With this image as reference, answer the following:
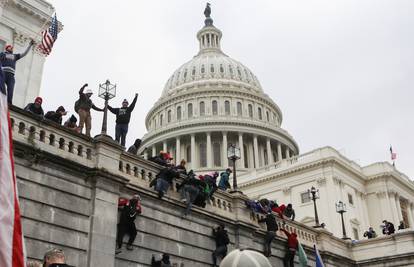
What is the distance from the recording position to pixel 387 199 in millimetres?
67125

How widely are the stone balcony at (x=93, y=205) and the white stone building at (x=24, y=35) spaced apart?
46.6 feet

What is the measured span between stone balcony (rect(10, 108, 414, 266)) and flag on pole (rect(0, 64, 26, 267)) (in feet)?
33.1

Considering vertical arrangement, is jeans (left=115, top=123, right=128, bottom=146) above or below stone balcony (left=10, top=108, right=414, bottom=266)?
above

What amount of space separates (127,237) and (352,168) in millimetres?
53362

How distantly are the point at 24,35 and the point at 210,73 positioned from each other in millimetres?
74696

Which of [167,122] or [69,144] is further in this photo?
[167,122]

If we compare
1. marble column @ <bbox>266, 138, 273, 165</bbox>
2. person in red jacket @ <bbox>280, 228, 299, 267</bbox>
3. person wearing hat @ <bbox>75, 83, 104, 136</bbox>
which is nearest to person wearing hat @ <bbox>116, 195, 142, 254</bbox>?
person wearing hat @ <bbox>75, 83, 104, 136</bbox>

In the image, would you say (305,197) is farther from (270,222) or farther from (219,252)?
(219,252)

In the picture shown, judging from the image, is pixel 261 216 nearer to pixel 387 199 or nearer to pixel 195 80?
pixel 387 199

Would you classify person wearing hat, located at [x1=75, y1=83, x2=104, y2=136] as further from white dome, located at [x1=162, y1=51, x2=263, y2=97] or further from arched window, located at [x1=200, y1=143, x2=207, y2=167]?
white dome, located at [x1=162, y1=51, x2=263, y2=97]

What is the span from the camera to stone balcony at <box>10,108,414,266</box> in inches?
583

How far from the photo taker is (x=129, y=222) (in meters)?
16.7

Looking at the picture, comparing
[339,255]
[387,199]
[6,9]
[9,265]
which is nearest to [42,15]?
[6,9]

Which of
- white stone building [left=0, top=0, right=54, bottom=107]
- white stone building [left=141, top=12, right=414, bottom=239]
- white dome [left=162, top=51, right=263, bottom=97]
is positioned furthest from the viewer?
white dome [left=162, top=51, right=263, bottom=97]
